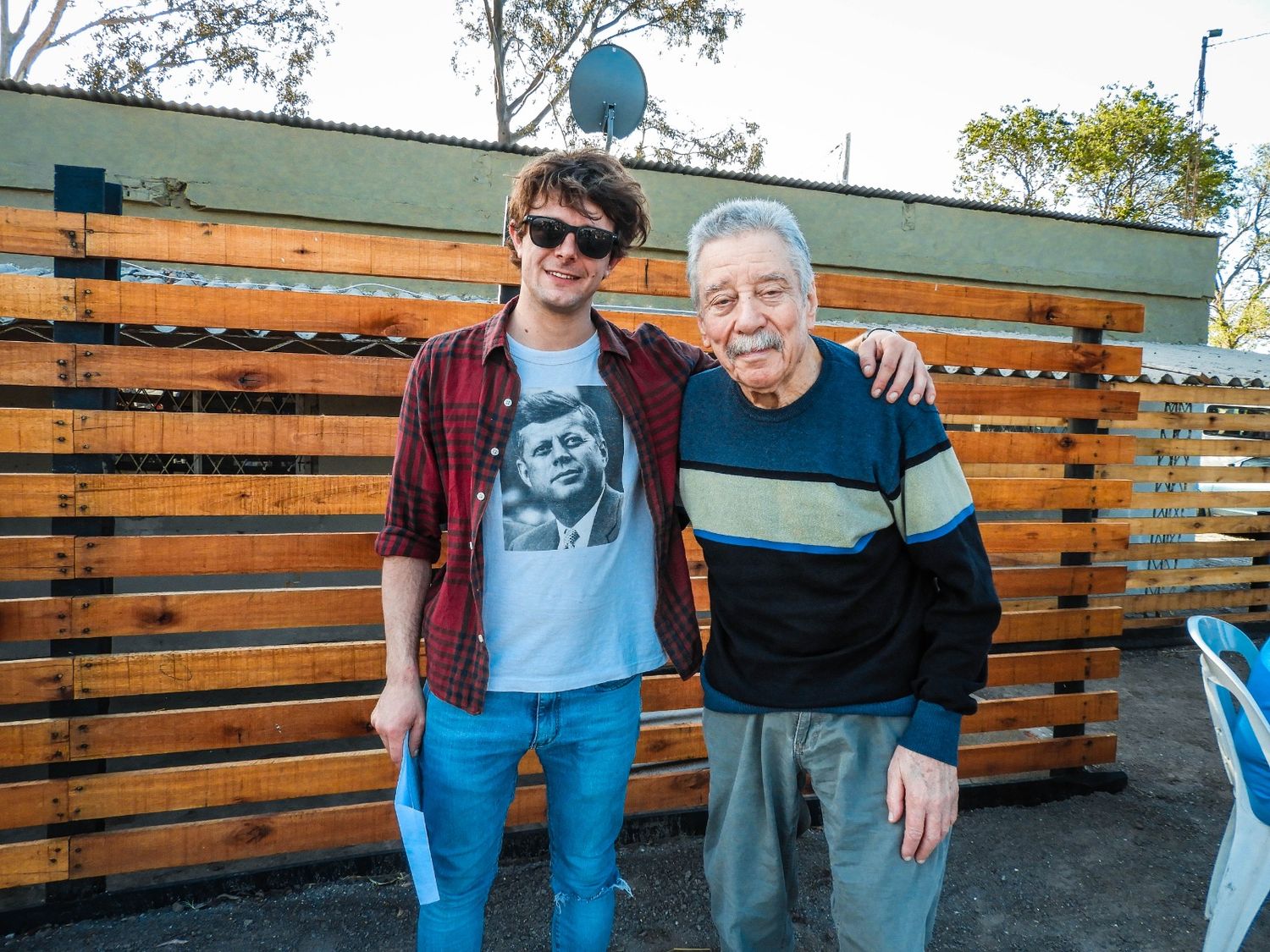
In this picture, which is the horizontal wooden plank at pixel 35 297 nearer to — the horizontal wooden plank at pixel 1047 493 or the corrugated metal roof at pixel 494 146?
the horizontal wooden plank at pixel 1047 493

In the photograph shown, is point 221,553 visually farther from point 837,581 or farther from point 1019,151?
point 1019,151

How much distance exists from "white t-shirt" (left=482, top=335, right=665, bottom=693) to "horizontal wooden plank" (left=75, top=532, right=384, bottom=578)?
114 centimetres

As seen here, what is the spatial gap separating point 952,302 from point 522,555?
256 cm

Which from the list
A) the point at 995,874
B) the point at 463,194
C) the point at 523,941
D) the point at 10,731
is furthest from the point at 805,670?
the point at 463,194

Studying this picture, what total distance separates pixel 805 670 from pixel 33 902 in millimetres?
3137

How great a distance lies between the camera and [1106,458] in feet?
12.6

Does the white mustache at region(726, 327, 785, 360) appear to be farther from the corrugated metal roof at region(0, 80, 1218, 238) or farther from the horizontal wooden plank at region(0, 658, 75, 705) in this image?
the corrugated metal roof at region(0, 80, 1218, 238)

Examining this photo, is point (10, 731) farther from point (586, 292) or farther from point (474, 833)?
point (586, 292)

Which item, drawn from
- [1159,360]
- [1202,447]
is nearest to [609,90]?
[1202,447]

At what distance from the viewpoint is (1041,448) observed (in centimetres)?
371

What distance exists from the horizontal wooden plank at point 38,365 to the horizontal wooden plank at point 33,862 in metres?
1.63

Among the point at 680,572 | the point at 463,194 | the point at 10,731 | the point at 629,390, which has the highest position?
the point at 463,194

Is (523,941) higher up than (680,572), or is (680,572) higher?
(680,572)

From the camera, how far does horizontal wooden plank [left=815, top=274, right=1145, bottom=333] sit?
3404 millimetres
